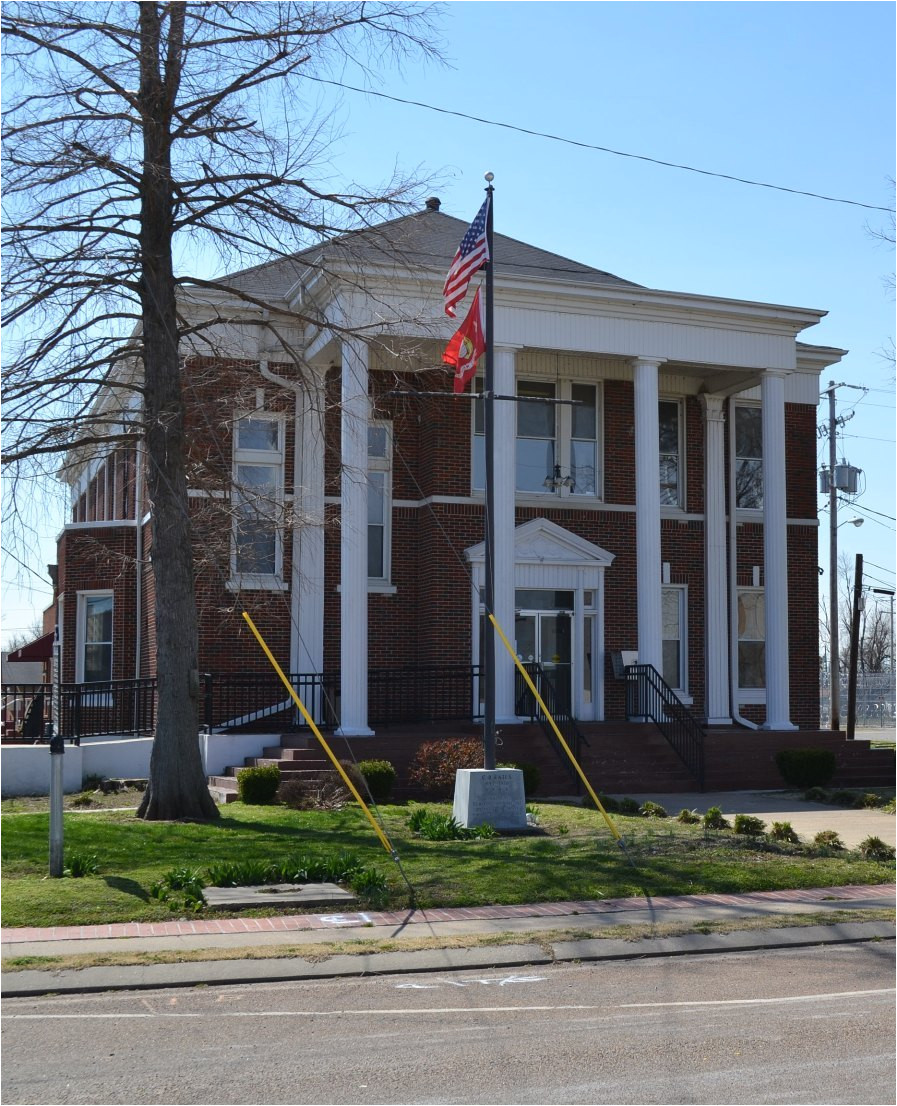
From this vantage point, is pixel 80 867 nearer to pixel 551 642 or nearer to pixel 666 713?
pixel 666 713

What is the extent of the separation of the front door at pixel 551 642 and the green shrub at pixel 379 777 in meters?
7.52

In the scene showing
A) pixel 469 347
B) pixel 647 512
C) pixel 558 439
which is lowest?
pixel 647 512

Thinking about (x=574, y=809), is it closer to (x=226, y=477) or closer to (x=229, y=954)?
(x=226, y=477)

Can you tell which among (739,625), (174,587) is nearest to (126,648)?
(174,587)

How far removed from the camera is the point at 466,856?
13344 mm

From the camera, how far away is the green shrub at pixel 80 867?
40.1 feet

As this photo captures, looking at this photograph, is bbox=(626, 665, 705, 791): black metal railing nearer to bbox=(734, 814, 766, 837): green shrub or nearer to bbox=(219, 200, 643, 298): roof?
bbox=(734, 814, 766, 837): green shrub

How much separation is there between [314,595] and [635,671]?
6557 mm

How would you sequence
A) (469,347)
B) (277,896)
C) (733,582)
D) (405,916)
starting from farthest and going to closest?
(733,582) → (469,347) → (277,896) → (405,916)

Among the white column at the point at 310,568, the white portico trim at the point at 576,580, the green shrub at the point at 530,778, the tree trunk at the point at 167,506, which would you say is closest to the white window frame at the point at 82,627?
the white column at the point at 310,568

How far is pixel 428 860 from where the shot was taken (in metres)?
13.0

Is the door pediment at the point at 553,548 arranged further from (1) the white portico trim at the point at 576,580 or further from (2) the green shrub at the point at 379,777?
(2) the green shrub at the point at 379,777

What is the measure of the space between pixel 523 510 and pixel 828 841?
41.6 ft

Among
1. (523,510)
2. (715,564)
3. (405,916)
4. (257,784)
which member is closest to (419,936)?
(405,916)
